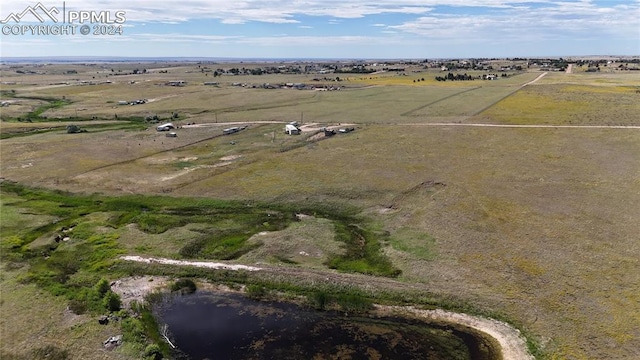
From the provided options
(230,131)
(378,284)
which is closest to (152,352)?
(378,284)

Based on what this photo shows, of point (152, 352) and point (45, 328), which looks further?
point (45, 328)

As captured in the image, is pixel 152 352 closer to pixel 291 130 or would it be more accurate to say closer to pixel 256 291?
pixel 256 291

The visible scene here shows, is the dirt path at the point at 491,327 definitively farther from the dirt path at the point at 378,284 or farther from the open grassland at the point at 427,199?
the open grassland at the point at 427,199

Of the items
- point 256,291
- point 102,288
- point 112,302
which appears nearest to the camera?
point 112,302

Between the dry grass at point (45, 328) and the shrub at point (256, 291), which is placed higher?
the shrub at point (256, 291)

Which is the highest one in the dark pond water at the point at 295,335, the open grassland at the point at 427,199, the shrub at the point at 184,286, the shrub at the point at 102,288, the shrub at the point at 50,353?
the open grassland at the point at 427,199

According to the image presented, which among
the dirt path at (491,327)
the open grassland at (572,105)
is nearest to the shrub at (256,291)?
the dirt path at (491,327)
